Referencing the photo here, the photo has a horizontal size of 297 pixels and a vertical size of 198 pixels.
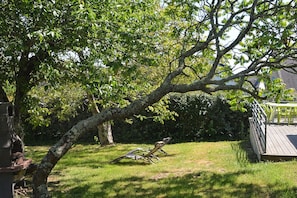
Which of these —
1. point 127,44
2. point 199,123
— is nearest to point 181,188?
point 127,44

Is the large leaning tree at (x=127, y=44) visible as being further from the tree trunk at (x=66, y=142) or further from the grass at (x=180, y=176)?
the grass at (x=180, y=176)

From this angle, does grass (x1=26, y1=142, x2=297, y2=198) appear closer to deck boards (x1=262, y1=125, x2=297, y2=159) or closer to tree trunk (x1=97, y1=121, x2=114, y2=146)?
deck boards (x1=262, y1=125, x2=297, y2=159)

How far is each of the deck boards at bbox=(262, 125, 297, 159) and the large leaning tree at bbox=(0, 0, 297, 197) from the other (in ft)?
12.8

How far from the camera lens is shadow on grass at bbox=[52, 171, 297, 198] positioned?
23.7 feet

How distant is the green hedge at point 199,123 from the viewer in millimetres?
16359

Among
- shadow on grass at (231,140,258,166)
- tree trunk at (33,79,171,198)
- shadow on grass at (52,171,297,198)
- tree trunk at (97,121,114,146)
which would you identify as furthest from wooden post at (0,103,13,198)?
tree trunk at (97,121,114,146)

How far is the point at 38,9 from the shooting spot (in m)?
5.71

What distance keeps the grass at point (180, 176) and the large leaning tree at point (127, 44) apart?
6.55ft

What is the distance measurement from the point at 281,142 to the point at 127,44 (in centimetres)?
740

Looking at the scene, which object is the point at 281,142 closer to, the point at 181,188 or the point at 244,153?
the point at 244,153

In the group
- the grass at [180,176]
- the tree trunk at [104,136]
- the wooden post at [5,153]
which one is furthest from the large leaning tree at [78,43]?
the tree trunk at [104,136]

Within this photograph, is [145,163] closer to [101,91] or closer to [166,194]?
[166,194]

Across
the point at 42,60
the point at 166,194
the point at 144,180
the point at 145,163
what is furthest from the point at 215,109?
the point at 42,60

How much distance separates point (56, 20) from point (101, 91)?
4.27 feet
